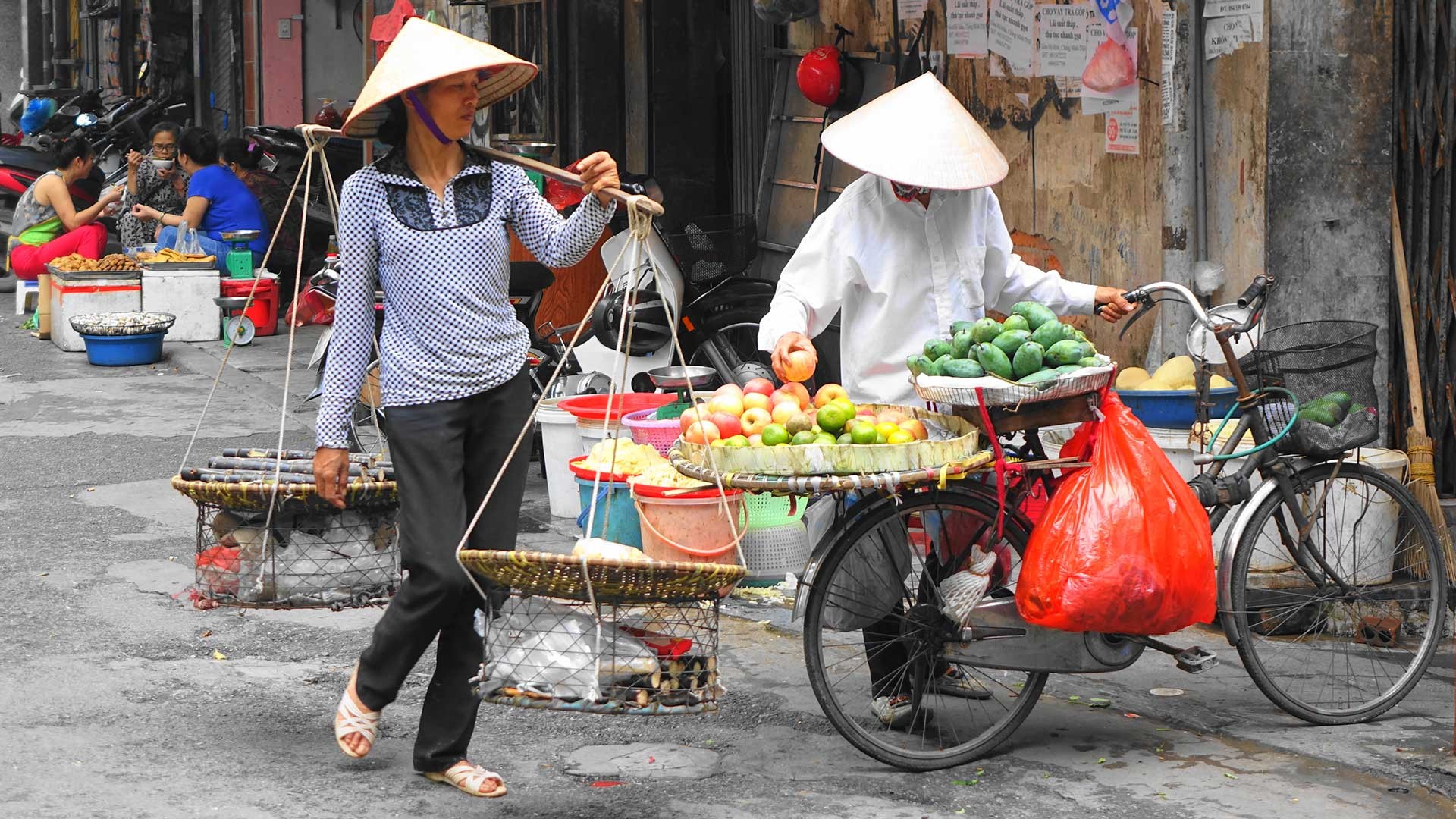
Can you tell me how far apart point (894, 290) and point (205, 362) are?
332 inches

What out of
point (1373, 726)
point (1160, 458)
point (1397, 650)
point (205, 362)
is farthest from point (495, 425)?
point (205, 362)

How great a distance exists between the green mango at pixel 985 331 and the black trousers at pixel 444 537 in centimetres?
119

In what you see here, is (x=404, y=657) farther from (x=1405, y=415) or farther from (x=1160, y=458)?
(x=1405, y=415)

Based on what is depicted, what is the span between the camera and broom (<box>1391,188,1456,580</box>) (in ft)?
19.0

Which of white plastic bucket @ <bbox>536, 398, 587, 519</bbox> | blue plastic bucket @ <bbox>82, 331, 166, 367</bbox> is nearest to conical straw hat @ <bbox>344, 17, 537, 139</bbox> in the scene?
white plastic bucket @ <bbox>536, 398, 587, 519</bbox>

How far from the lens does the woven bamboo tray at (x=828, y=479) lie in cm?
407

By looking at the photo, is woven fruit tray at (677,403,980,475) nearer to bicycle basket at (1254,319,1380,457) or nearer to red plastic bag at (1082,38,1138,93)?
bicycle basket at (1254,319,1380,457)

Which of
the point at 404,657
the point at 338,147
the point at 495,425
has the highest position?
the point at 338,147

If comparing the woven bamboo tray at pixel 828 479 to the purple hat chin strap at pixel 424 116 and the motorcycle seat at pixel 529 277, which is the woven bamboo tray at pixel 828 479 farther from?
the motorcycle seat at pixel 529 277

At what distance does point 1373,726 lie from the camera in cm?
483

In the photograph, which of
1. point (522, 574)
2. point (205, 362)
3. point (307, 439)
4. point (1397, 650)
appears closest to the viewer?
point (522, 574)

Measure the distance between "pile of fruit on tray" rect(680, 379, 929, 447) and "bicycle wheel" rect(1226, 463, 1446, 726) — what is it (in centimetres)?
116

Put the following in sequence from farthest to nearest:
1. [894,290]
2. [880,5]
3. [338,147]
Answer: [338,147] < [880,5] < [894,290]

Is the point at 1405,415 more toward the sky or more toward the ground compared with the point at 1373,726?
more toward the sky
